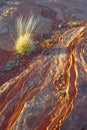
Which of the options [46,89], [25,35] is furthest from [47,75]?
[25,35]

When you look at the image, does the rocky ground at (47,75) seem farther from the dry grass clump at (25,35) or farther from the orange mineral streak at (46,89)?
the dry grass clump at (25,35)

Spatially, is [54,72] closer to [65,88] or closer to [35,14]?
[65,88]

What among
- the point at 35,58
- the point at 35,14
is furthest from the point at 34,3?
the point at 35,58

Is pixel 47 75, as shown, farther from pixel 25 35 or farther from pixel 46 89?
pixel 25 35

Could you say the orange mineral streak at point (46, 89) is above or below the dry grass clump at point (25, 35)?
below

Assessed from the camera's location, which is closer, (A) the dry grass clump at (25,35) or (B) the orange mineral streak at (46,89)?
(B) the orange mineral streak at (46,89)

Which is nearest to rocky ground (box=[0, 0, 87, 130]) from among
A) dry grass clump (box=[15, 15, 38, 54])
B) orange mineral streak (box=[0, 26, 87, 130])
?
orange mineral streak (box=[0, 26, 87, 130])

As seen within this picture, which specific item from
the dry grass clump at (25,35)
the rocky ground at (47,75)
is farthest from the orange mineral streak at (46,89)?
the dry grass clump at (25,35)
